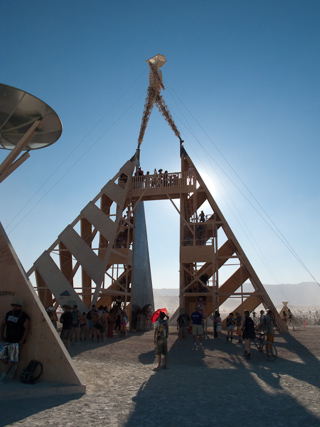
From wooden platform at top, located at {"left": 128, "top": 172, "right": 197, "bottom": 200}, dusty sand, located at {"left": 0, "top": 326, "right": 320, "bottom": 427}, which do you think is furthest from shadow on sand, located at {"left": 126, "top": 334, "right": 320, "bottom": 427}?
wooden platform at top, located at {"left": 128, "top": 172, "right": 197, "bottom": 200}

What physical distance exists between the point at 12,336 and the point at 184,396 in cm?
317

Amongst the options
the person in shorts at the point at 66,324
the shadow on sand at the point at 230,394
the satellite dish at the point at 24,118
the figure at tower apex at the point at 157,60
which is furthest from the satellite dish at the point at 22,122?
the figure at tower apex at the point at 157,60

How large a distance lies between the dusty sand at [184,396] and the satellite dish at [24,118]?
6.05 metres

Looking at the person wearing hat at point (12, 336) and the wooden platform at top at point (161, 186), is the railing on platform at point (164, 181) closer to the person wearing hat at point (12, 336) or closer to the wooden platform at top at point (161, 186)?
the wooden platform at top at point (161, 186)

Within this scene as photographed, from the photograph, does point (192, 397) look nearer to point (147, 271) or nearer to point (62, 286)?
point (62, 286)

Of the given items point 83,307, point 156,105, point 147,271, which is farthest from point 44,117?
point 156,105

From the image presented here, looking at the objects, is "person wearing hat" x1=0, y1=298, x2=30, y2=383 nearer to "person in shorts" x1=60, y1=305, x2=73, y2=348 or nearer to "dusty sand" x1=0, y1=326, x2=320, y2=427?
"dusty sand" x1=0, y1=326, x2=320, y2=427

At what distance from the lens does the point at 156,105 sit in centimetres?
2636

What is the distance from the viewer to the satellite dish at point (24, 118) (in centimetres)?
803

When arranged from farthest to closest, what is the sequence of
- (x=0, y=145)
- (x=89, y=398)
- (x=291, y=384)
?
(x=0, y=145) → (x=291, y=384) → (x=89, y=398)

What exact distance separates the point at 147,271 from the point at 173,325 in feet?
14.6

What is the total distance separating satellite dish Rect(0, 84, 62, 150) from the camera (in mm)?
8031

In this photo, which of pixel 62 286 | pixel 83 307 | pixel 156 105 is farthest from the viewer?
pixel 156 105

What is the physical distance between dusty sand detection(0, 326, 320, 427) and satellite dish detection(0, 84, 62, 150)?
19.9ft
